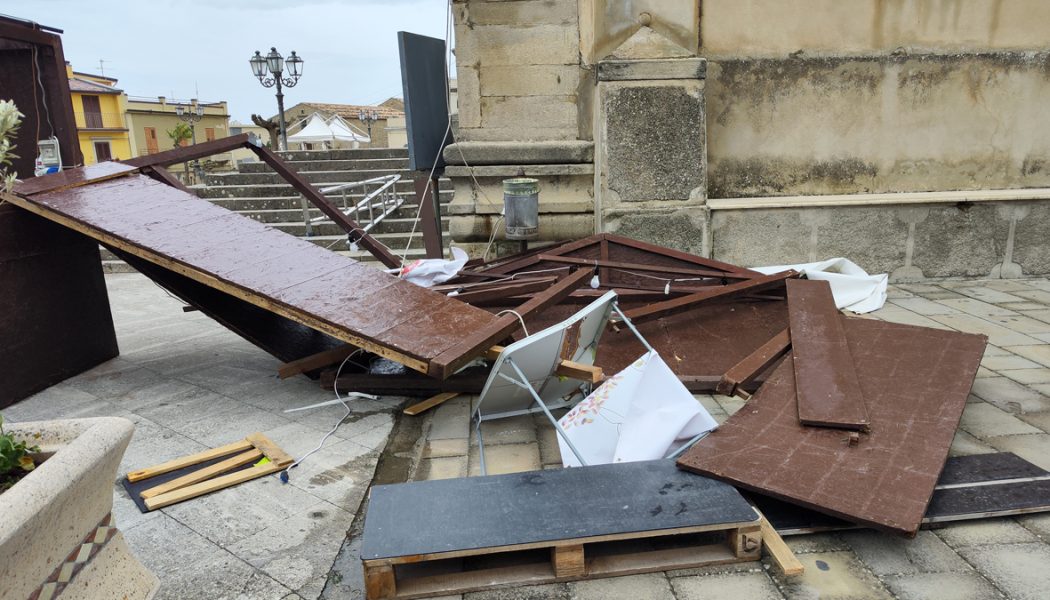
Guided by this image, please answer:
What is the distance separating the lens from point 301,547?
A: 2.79m

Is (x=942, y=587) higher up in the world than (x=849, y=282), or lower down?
lower down

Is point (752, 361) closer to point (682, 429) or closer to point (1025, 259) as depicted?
point (682, 429)

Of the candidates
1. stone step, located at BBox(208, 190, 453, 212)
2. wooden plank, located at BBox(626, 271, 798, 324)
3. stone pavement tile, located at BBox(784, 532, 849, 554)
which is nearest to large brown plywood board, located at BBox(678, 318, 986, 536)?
stone pavement tile, located at BBox(784, 532, 849, 554)

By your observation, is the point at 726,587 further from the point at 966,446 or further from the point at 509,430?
the point at 966,446

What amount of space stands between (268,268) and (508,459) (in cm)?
182

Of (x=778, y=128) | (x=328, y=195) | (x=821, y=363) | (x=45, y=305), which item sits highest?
(x=778, y=128)

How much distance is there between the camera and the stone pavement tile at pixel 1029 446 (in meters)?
3.31

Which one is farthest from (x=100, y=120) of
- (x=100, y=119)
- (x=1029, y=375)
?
(x=1029, y=375)

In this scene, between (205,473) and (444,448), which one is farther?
(444,448)

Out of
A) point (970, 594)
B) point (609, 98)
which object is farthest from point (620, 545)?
point (609, 98)

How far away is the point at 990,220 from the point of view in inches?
256

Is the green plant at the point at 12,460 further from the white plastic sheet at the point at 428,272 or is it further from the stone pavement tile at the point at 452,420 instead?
the white plastic sheet at the point at 428,272

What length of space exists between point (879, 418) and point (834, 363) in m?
0.53

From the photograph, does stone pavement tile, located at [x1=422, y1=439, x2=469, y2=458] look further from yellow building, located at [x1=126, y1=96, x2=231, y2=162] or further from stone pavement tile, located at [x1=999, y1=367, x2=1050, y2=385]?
yellow building, located at [x1=126, y1=96, x2=231, y2=162]
